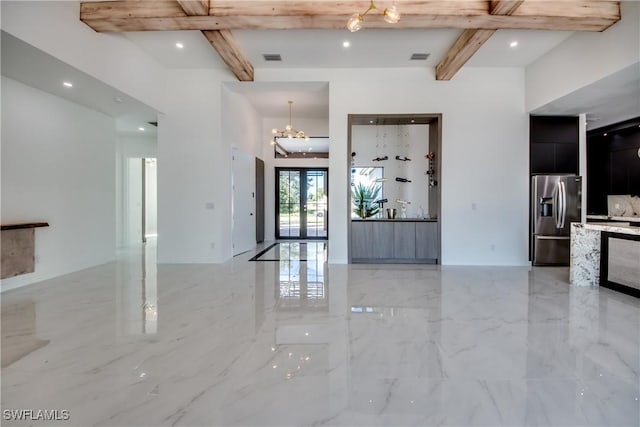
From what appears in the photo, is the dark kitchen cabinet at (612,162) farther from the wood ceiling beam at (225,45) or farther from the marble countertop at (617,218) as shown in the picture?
the wood ceiling beam at (225,45)

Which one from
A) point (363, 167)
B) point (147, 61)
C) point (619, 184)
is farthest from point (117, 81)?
point (619, 184)


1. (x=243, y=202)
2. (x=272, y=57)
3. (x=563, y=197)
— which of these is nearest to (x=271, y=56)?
(x=272, y=57)

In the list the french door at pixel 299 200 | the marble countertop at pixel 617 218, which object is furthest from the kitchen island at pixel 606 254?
the french door at pixel 299 200

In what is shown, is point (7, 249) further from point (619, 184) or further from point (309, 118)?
point (619, 184)

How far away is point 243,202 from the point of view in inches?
281

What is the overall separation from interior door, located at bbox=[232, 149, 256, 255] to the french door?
1725mm

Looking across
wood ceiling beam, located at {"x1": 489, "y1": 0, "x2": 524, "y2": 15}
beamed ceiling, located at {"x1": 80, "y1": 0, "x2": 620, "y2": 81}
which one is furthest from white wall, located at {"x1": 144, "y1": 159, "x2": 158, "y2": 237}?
wood ceiling beam, located at {"x1": 489, "y1": 0, "x2": 524, "y2": 15}

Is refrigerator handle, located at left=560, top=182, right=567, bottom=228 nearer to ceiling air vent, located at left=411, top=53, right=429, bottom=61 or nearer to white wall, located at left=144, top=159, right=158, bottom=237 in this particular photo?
ceiling air vent, located at left=411, top=53, right=429, bottom=61

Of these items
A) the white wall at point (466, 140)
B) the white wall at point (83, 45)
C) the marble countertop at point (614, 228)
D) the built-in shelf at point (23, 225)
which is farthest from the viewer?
the white wall at point (466, 140)

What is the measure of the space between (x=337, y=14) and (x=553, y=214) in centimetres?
507

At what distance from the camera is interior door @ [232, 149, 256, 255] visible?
22.1 feet

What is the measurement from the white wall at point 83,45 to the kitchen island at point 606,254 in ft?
23.4

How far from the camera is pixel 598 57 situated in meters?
4.29

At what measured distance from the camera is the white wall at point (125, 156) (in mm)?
8555
